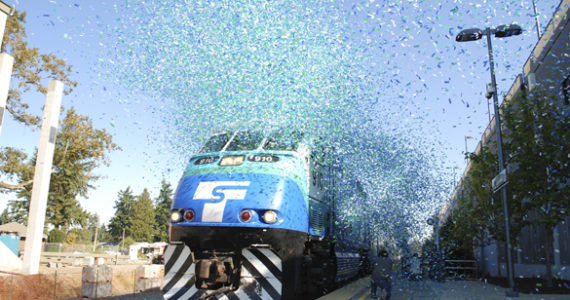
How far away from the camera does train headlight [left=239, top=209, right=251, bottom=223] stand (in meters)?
6.40

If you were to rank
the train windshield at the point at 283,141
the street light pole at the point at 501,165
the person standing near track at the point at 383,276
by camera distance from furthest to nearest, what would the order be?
the street light pole at the point at 501,165 → the person standing near track at the point at 383,276 → the train windshield at the point at 283,141

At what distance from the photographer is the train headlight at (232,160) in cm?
699

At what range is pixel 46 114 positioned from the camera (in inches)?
437

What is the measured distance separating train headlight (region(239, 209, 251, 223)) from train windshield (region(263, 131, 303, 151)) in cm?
138

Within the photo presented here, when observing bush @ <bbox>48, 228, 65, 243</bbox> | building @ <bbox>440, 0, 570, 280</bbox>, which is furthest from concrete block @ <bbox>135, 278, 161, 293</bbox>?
bush @ <bbox>48, 228, 65, 243</bbox>

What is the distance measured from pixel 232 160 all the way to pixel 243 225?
1173 mm

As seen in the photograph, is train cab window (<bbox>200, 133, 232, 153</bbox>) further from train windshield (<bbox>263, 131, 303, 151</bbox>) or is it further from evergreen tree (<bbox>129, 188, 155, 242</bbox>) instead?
evergreen tree (<bbox>129, 188, 155, 242</bbox>)

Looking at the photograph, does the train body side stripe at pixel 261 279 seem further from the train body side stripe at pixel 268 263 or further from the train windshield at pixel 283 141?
the train windshield at pixel 283 141

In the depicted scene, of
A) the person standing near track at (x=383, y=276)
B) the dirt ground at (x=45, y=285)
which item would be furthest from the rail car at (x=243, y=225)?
the dirt ground at (x=45, y=285)

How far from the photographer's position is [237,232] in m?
6.48

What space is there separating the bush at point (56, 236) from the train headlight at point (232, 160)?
4399 cm

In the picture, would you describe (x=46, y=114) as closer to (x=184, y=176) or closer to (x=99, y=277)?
(x=99, y=277)

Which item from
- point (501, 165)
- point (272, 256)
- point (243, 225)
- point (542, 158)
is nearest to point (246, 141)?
point (243, 225)

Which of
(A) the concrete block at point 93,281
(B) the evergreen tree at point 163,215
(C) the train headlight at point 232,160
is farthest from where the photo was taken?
(B) the evergreen tree at point 163,215
